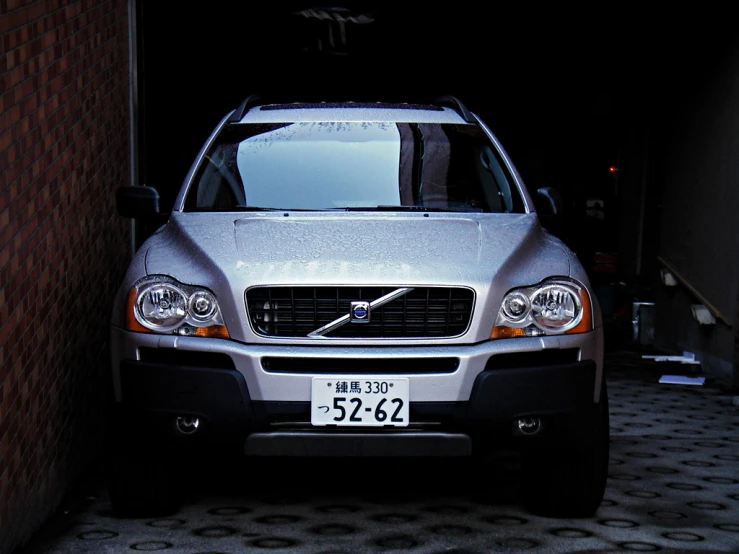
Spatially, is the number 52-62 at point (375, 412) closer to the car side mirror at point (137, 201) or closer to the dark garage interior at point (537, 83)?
the car side mirror at point (137, 201)

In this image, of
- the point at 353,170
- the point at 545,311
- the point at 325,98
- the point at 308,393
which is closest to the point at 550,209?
the point at 353,170

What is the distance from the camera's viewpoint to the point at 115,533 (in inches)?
183

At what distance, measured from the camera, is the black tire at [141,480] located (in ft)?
15.4

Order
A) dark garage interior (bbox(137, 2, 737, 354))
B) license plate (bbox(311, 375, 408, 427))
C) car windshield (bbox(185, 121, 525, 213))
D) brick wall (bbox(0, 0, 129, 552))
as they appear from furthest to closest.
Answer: dark garage interior (bbox(137, 2, 737, 354)) → car windshield (bbox(185, 121, 525, 213)) → license plate (bbox(311, 375, 408, 427)) → brick wall (bbox(0, 0, 129, 552))

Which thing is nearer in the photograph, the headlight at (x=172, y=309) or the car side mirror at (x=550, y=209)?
the headlight at (x=172, y=309)

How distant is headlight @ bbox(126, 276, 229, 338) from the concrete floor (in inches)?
31.6

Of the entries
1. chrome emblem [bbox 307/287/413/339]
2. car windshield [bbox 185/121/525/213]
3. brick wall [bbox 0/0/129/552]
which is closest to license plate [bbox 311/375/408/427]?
chrome emblem [bbox 307/287/413/339]

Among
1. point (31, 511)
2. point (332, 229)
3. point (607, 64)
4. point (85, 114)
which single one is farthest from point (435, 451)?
point (607, 64)

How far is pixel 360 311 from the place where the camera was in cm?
450

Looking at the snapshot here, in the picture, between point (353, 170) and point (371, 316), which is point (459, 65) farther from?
point (371, 316)

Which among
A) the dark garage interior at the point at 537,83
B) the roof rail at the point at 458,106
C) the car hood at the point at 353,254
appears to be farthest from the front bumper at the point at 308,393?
the dark garage interior at the point at 537,83

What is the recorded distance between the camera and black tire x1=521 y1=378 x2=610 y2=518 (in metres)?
4.77

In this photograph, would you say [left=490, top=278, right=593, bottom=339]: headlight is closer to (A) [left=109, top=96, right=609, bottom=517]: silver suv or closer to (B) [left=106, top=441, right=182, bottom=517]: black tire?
(A) [left=109, top=96, right=609, bottom=517]: silver suv

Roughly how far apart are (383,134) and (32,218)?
2.02 meters
